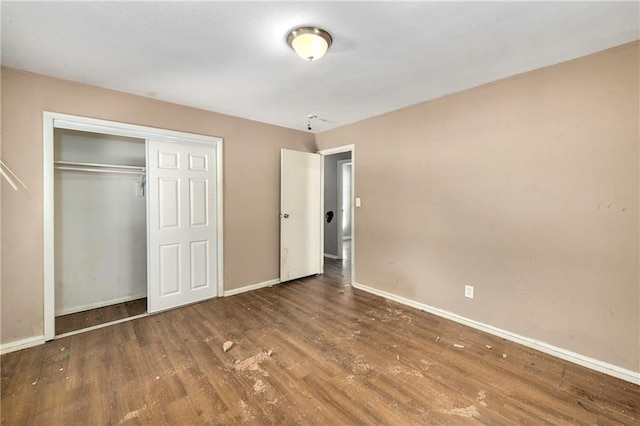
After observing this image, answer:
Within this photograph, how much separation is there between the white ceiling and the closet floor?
7.63ft

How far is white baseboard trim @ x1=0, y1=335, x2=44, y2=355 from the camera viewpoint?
2.27m

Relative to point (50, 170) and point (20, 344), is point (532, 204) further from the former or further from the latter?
point (20, 344)

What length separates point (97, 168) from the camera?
313 centimetres

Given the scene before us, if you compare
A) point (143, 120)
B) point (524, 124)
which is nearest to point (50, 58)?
point (143, 120)

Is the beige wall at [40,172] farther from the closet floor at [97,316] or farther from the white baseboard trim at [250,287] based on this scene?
the closet floor at [97,316]

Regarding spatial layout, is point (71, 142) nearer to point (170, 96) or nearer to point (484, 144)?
point (170, 96)

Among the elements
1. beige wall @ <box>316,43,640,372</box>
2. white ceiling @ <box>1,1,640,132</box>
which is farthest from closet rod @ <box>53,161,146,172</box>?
beige wall @ <box>316,43,640,372</box>

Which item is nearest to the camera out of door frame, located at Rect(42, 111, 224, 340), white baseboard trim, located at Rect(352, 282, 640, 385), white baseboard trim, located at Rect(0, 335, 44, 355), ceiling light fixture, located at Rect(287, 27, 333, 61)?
ceiling light fixture, located at Rect(287, 27, 333, 61)

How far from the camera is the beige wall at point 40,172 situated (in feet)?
7.52

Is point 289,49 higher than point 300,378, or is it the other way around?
point 289,49

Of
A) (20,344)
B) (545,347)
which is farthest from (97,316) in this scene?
(545,347)

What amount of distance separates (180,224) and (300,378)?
2207 mm

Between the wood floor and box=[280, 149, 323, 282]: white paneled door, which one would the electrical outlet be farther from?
box=[280, 149, 323, 282]: white paneled door

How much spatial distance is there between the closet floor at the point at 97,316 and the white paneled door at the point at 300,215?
179cm
